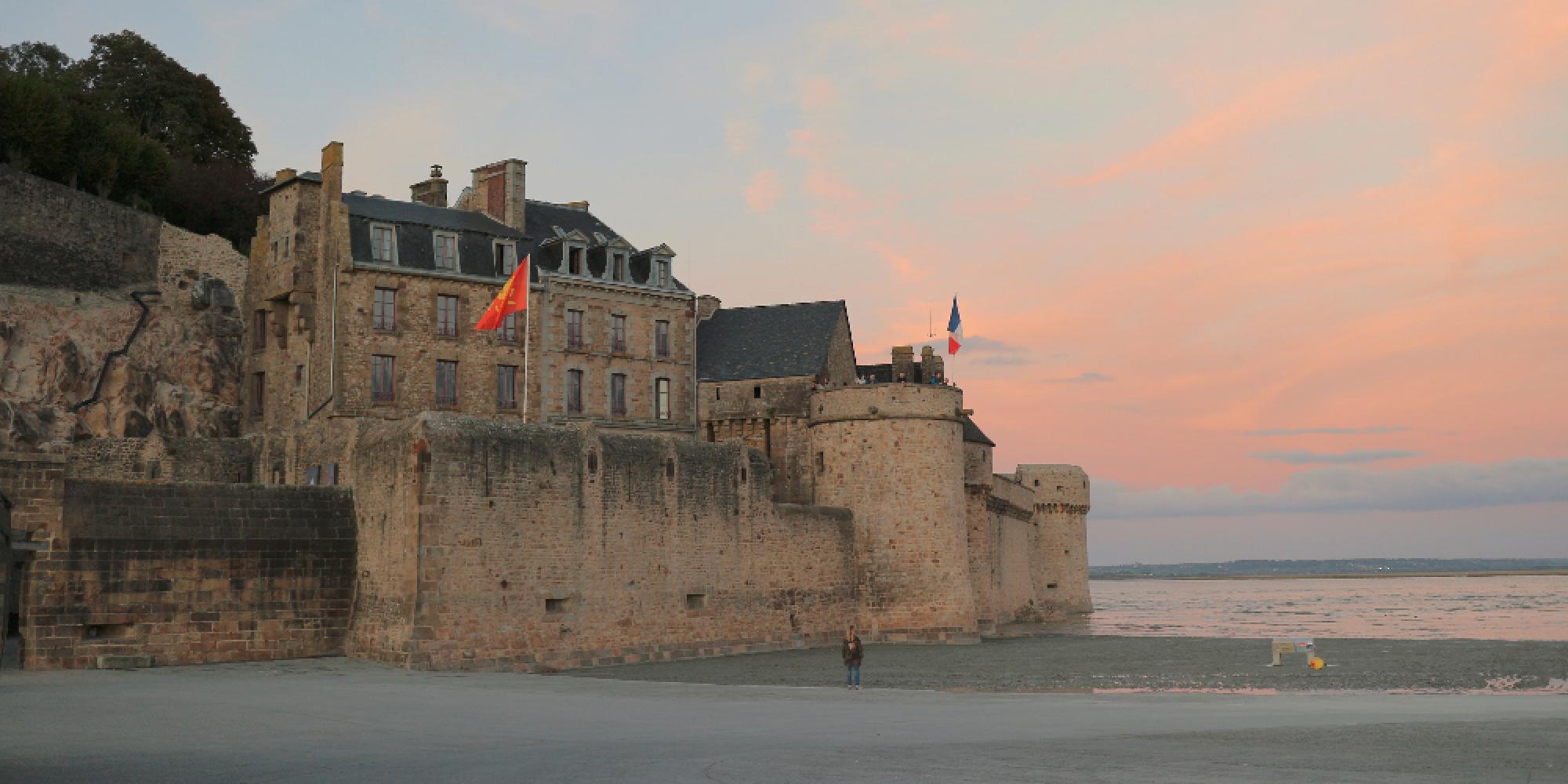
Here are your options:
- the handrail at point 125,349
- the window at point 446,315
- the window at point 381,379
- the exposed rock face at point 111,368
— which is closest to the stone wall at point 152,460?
the exposed rock face at point 111,368

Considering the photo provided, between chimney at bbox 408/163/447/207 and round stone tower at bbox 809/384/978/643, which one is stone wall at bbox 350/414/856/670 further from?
chimney at bbox 408/163/447/207

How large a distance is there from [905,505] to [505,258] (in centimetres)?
1388

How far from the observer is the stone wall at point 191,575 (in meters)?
24.3

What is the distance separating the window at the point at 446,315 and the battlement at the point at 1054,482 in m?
30.7

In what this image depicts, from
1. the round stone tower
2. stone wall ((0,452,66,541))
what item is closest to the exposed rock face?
stone wall ((0,452,66,541))

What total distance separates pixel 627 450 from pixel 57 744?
1787 centimetres

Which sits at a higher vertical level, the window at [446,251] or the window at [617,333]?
the window at [446,251]

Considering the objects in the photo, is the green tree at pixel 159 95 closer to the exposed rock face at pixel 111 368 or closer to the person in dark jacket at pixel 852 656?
the exposed rock face at pixel 111 368

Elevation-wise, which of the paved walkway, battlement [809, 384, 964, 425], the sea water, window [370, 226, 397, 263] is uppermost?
window [370, 226, 397, 263]

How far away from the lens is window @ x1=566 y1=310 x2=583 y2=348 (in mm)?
42719

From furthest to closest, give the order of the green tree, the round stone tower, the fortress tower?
the fortress tower < the green tree < the round stone tower

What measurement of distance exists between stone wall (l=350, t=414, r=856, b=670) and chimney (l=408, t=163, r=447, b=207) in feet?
51.7

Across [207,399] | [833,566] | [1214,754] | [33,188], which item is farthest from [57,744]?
[33,188]

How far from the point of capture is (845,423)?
3928 cm
